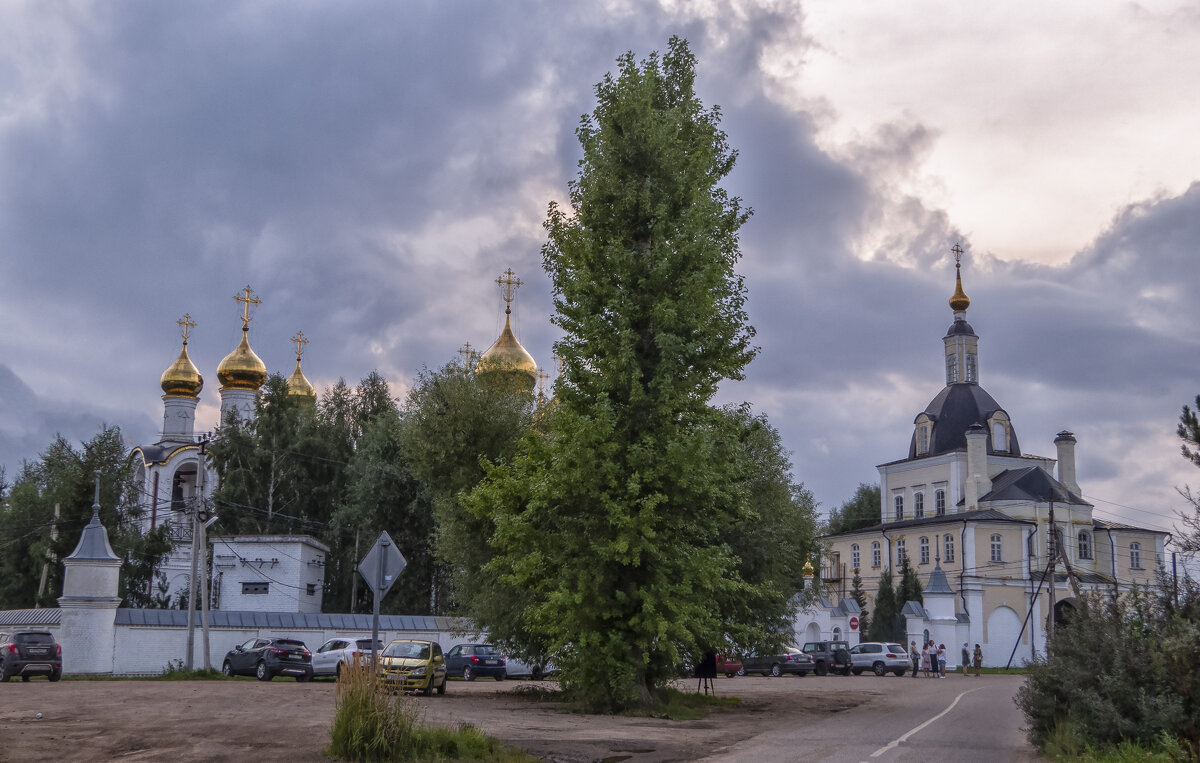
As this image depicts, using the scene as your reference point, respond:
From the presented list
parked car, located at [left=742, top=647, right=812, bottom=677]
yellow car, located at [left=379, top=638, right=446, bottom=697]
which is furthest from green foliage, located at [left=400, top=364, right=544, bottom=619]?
parked car, located at [left=742, top=647, right=812, bottom=677]

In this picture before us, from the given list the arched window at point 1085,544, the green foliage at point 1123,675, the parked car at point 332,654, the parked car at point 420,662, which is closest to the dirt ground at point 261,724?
the parked car at point 420,662

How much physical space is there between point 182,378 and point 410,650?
4706cm

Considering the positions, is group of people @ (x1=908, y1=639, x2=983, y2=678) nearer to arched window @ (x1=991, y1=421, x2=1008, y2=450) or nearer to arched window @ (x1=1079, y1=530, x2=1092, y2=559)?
arched window @ (x1=1079, y1=530, x2=1092, y2=559)

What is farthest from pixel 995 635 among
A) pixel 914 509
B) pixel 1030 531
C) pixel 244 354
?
pixel 244 354

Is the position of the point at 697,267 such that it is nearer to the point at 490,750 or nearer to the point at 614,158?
the point at 614,158

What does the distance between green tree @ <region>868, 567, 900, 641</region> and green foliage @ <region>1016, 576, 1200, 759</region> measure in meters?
51.6

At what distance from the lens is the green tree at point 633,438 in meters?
20.5

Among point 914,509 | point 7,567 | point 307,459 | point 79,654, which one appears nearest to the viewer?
point 79,654

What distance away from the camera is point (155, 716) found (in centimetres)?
1722

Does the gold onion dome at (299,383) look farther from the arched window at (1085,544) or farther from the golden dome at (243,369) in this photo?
the arched window at (1085,544)

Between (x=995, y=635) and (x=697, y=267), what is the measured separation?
48031mm

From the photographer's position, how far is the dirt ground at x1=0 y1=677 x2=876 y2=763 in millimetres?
13320

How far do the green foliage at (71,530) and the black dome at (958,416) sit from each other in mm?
50065

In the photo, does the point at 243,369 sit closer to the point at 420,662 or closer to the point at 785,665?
the point at 785,665
